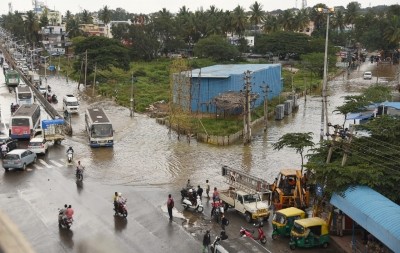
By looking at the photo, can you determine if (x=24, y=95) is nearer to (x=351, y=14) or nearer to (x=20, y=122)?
(x=20, y=122)

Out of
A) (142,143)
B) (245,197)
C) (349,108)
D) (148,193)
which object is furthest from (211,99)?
(245,197)

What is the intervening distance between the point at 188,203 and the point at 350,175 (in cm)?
766

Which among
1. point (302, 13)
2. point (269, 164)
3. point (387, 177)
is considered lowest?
point (269, 164)

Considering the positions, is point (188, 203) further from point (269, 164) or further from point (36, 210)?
point (269, 164)

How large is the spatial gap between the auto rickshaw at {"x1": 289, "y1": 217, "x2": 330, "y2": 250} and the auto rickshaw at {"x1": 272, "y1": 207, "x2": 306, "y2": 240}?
0.73 meters

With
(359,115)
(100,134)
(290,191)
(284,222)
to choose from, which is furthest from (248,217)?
(100,134)

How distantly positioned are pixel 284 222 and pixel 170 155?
50.3ft

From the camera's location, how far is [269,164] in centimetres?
3244

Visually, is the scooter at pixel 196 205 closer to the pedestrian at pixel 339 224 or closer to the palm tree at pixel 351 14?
the pedestrian at pixel 339 224

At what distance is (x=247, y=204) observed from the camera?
71.1 ft

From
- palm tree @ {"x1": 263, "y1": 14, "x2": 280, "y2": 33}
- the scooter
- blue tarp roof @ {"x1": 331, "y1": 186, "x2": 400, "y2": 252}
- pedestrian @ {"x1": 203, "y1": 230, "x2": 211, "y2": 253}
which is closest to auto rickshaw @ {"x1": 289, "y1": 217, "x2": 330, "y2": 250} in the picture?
blue tarp roof @ {"x1": 331, "y1": 186, "x2": 400, "y2": 252}

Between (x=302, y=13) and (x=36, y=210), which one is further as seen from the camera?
(x=302, y=13)

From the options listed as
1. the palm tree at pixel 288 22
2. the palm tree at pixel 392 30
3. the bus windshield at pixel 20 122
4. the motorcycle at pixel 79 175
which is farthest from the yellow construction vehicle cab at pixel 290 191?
the palm tree at pixel 288 22

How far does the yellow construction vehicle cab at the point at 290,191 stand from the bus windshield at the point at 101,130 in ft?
52.1
